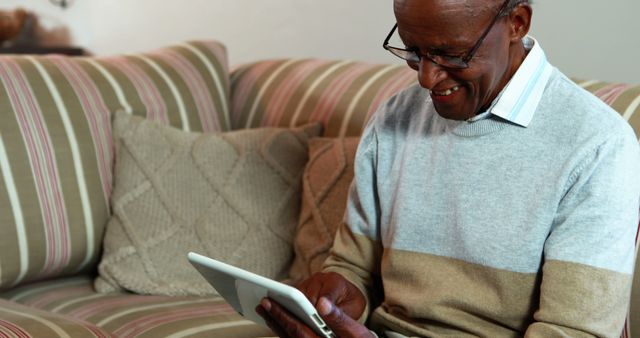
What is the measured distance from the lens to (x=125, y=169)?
1919mm

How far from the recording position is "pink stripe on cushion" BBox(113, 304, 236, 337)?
1.62 m

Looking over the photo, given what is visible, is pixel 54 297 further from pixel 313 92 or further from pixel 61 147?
pixel 313 92

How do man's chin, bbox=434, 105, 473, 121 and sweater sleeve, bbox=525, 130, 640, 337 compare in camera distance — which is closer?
sweater sleeve, bbox=525, 130, 640, 337

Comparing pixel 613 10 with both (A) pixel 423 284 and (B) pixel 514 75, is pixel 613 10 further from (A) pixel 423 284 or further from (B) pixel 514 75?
(A) pixel 423 284

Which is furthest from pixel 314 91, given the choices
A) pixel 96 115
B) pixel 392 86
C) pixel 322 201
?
pixel 96 115

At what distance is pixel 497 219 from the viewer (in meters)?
1.28

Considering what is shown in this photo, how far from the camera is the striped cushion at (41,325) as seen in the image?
4.88ft

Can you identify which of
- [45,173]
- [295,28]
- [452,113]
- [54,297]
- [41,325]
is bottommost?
[54,297]

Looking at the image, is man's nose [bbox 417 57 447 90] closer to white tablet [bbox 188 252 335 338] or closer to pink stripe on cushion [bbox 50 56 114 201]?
white tablet [bbox 188 252 335 338]

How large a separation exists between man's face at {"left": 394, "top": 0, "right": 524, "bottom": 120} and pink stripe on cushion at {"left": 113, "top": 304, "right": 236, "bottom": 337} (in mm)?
667

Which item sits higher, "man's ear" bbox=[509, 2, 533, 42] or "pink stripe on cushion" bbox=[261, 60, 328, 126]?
"man's ear" bbox=[509, 2, 533, 42]

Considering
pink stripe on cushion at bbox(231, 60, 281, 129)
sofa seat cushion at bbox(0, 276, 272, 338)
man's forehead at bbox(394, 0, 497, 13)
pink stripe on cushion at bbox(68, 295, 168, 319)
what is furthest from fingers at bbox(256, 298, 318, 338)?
pink stripe on cushion at bbox(231, 60, 281, 129)

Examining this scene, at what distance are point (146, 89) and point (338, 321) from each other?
3.52 ft

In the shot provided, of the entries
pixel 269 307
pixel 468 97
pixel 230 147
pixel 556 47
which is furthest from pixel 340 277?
pixel 556 47
